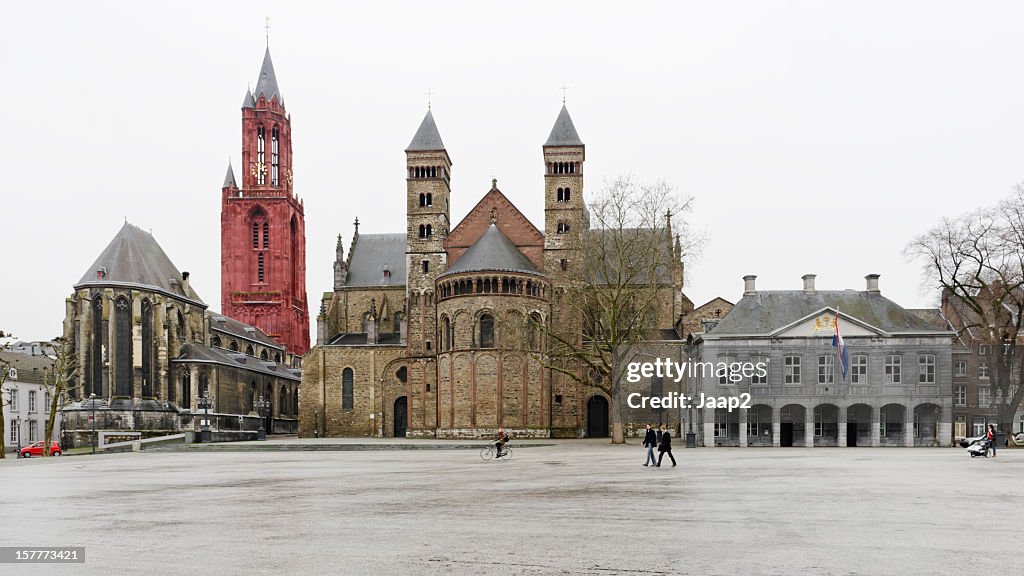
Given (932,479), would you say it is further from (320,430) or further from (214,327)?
(214,327)

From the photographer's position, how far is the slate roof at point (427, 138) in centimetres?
7038

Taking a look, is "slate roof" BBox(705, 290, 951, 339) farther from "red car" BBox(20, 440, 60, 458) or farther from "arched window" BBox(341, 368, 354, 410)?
"red car" BBox(20, 440, 60, 458)

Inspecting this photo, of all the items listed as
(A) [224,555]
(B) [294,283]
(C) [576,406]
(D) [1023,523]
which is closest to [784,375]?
(C) [576,406]

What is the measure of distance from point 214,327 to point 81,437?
1966 cm

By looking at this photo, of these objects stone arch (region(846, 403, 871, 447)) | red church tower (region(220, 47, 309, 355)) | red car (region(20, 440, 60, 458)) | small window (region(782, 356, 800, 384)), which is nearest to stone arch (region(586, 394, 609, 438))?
small window (region(782, 356, 800, 384))

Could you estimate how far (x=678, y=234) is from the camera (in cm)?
5534

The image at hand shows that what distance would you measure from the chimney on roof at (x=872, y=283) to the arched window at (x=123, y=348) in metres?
55.2

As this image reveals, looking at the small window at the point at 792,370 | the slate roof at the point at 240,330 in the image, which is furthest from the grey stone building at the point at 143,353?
the small window at the point at 792,370

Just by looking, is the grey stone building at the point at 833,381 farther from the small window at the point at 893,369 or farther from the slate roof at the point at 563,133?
the slate roof at the point at 563,133

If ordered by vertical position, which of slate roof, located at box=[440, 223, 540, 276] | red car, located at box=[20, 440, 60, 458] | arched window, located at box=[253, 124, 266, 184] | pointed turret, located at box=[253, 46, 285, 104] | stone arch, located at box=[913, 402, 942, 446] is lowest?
red car, located at box=[20, 440, 60, 458]

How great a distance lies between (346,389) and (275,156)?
50898mm

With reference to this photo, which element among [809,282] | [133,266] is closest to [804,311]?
[809,282]

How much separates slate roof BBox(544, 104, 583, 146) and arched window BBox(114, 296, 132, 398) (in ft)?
119

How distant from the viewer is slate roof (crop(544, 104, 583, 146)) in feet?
225
